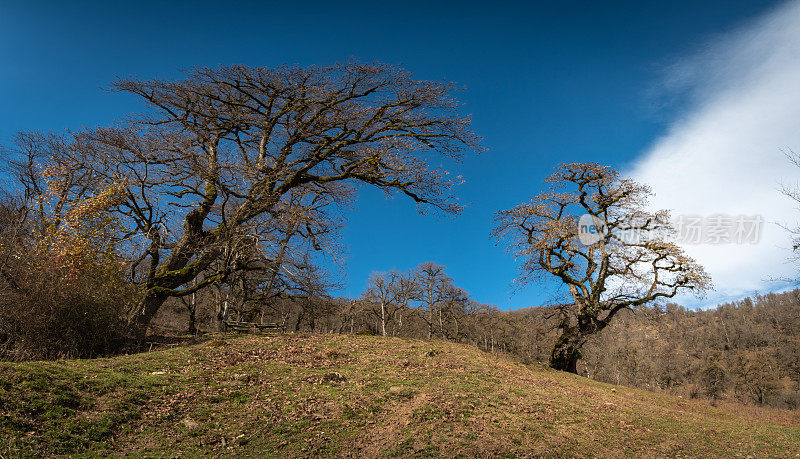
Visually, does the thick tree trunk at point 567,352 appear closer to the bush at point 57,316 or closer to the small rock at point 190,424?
the small rock at point 190,424

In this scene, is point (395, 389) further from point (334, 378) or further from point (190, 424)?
point (190, 424)

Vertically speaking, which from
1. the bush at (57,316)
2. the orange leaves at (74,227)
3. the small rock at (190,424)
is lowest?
the small rock at (190,424)

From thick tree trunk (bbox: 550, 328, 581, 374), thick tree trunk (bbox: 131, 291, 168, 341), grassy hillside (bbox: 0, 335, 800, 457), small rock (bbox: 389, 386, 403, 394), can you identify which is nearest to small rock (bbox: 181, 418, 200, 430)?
grassy hillside (bbox: 0, 335, 800, 457)

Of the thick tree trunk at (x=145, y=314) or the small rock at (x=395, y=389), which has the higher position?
the thick tree trunk at (x=145, y=314)

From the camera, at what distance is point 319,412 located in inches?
252

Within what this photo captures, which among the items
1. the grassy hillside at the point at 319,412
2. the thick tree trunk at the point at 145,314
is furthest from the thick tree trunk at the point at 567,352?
the thick tree trunk at the point at 145,314

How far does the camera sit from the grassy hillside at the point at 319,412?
486 cm

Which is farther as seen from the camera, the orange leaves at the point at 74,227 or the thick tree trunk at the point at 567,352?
the thick tree trunk at the point at 567,352

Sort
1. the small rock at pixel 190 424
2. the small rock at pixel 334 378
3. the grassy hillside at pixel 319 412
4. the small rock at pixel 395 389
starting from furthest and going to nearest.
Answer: the small rock at pixel 334 378, the small rock at pixel 395 389, the small rock at pixel 190 424, the grassy hillside at pixel 319 412

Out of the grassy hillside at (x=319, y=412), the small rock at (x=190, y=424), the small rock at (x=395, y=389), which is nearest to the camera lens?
the grassy hillside at (x=319, y=412)

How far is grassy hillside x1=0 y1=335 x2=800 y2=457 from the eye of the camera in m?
4.86

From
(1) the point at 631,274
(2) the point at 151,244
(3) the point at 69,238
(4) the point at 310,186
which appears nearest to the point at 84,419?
(3) the point at 69,238

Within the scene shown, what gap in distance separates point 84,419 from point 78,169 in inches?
346

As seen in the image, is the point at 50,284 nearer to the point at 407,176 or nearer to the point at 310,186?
the point at 310,186
